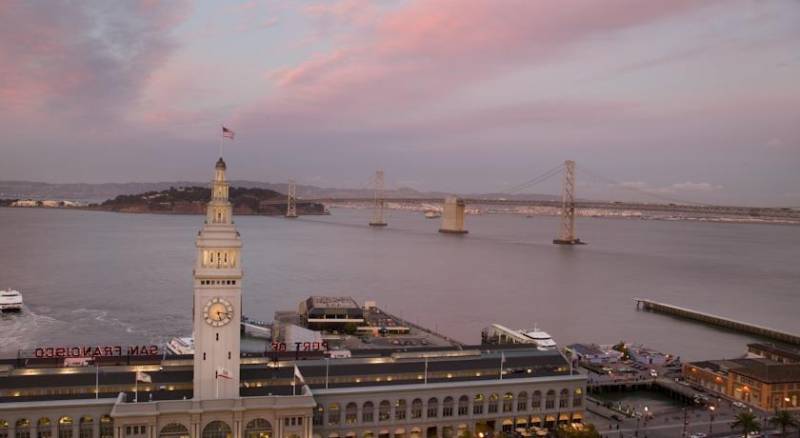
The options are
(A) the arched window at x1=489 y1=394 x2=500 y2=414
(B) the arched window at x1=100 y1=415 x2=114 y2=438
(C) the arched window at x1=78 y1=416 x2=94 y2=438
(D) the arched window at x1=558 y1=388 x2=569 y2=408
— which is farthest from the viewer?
(D) the arched window at x1=558 y1=388 x2=569 y2=408

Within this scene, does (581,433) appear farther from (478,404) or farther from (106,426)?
(106,426)

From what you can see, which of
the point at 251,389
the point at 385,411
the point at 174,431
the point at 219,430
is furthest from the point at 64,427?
the point at 385,411

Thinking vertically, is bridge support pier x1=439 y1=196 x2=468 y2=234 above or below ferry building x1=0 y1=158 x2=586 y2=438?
above

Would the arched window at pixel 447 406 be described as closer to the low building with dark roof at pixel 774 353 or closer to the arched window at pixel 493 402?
the arched window at pixel 493 402

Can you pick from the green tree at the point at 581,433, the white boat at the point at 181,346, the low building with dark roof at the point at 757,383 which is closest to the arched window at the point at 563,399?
the green tree at the point at 581,433

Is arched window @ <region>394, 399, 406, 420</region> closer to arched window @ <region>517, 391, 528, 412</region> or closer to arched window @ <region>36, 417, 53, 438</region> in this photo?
arched window @ <region>517, 391, 528, 412</region>

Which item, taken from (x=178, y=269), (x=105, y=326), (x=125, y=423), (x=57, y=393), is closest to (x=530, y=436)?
(x=125, y=423)

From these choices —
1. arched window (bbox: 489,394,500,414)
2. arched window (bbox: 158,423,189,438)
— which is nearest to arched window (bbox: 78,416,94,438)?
arched window (bbox: 158,423,189,438)
